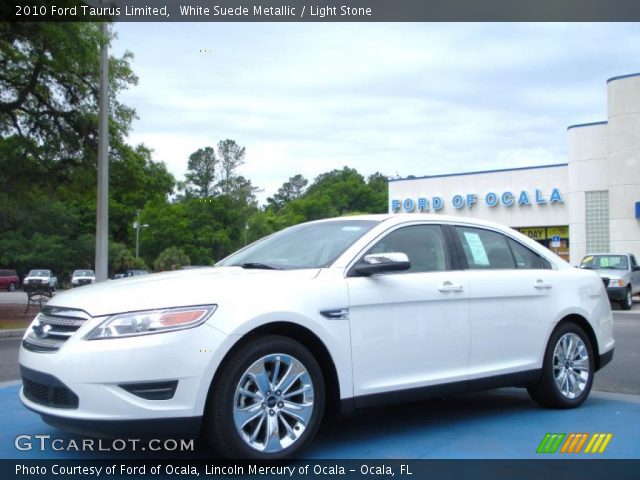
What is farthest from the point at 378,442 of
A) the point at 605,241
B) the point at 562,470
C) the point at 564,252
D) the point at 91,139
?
the point at 564,252

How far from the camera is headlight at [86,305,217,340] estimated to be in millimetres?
4164

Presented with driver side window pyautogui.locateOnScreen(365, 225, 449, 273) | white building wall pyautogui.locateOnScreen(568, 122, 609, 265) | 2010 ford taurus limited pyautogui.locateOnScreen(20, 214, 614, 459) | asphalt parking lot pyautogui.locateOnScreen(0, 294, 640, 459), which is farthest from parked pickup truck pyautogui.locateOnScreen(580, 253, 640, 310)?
driver side window pyautogui.locateOnScreen(365, 225, 449, 273)

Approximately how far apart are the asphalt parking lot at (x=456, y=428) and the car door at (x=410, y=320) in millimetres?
398

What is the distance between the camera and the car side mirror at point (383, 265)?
498 cm

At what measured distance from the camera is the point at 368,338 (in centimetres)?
489

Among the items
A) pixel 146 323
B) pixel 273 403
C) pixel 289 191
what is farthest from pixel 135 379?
pixel 289 191

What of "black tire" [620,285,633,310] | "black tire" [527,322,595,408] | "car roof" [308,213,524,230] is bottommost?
"black tire" [620,285,633,310]

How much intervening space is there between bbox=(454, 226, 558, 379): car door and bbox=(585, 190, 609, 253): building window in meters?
32.8

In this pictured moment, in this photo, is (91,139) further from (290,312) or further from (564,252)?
(564,252)

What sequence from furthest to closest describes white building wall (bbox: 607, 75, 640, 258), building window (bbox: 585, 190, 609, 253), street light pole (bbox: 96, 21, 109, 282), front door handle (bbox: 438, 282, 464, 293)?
building window (bbox: 585, 190, 609, 253), white building wall (bbox: 607, 75, 640, 258), street light pole (bbox: 96, 21, 109, 282), front door handle (bbox: 438, 282, 464, 293)

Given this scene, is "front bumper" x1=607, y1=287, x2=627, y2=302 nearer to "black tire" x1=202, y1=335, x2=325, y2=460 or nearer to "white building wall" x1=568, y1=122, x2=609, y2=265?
"white building wall" x1=568, y1=122, x2=609, y2=265

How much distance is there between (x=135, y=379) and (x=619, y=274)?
67.3 ft

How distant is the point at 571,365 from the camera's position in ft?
20.7

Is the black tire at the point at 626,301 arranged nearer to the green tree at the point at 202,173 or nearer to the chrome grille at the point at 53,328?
the chrome grille at the point at 53,328
